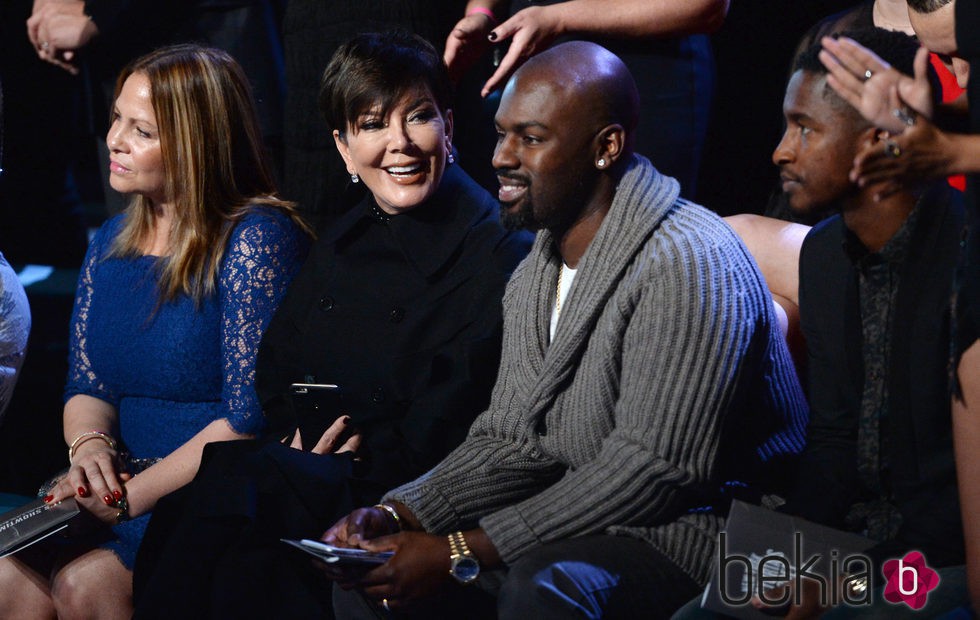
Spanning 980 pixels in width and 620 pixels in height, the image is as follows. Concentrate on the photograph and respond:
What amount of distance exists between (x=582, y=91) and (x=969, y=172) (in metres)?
0.85

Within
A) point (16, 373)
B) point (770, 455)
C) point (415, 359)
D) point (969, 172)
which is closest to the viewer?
point (969, 172)

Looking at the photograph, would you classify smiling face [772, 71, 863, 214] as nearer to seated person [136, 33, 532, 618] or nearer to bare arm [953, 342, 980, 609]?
bare arm [953, 342, 980, 609]

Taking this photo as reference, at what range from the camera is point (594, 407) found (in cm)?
234

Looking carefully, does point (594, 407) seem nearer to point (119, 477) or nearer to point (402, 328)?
point (402, 328)

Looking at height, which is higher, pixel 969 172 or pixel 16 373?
pixel 969 172

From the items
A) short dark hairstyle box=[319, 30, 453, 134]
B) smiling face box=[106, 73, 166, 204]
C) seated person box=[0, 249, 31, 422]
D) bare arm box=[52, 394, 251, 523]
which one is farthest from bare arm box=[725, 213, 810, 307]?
seated person box=[0, 249, 31, 422]

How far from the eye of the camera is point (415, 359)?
109 inches

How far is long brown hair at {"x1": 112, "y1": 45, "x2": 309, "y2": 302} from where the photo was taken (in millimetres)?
3062

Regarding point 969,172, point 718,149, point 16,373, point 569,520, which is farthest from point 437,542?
point 718,149

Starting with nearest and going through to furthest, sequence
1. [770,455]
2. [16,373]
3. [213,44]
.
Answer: [770,455], [16,373], [213,44]

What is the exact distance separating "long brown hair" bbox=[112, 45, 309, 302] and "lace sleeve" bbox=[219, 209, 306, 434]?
55 mm

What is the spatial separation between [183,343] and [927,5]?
5.88 feet

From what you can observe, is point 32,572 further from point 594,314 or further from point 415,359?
point 594,314

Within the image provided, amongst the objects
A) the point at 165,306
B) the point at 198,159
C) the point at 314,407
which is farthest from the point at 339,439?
the point at 198,159
